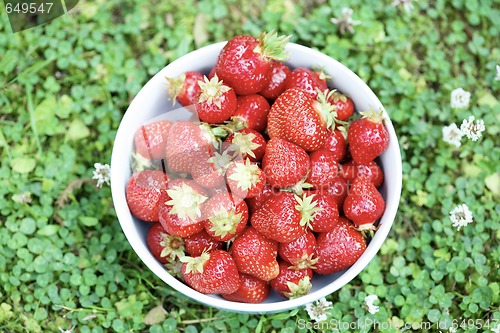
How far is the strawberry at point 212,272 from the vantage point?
1.22 metres

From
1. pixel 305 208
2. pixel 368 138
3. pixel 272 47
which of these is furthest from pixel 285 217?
pixel 272 47

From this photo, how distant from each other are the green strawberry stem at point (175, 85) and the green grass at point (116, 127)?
0.35m

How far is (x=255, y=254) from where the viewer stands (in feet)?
4.05

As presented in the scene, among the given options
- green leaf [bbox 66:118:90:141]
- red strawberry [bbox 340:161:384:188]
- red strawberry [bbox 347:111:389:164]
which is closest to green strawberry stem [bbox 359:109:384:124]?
red strawberry [bbox 347:111:389:164]

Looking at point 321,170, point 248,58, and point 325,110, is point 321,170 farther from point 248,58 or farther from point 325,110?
point 248,58

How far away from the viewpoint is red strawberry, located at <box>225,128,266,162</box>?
4.04 ft

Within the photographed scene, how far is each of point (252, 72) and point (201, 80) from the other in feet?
0.42

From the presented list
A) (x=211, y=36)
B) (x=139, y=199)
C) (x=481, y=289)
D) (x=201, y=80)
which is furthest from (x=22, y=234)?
(x=481, y=289)

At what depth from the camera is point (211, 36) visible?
5.66ft

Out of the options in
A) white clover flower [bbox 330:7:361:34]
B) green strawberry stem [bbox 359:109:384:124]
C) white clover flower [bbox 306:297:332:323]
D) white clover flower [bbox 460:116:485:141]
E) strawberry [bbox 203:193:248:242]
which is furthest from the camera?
white clover flower [bbox 330:7:361:34]

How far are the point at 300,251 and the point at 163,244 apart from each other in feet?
0.94

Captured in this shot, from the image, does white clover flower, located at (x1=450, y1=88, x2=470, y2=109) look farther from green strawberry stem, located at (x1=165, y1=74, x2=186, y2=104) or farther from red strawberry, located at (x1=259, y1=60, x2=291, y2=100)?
green strawberry stem, located at (x1=165, y1=74, x2=186, y2=104)

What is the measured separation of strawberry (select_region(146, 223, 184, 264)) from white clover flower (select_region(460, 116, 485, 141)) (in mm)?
797

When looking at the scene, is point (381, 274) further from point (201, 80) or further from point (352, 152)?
point (201, 80)
